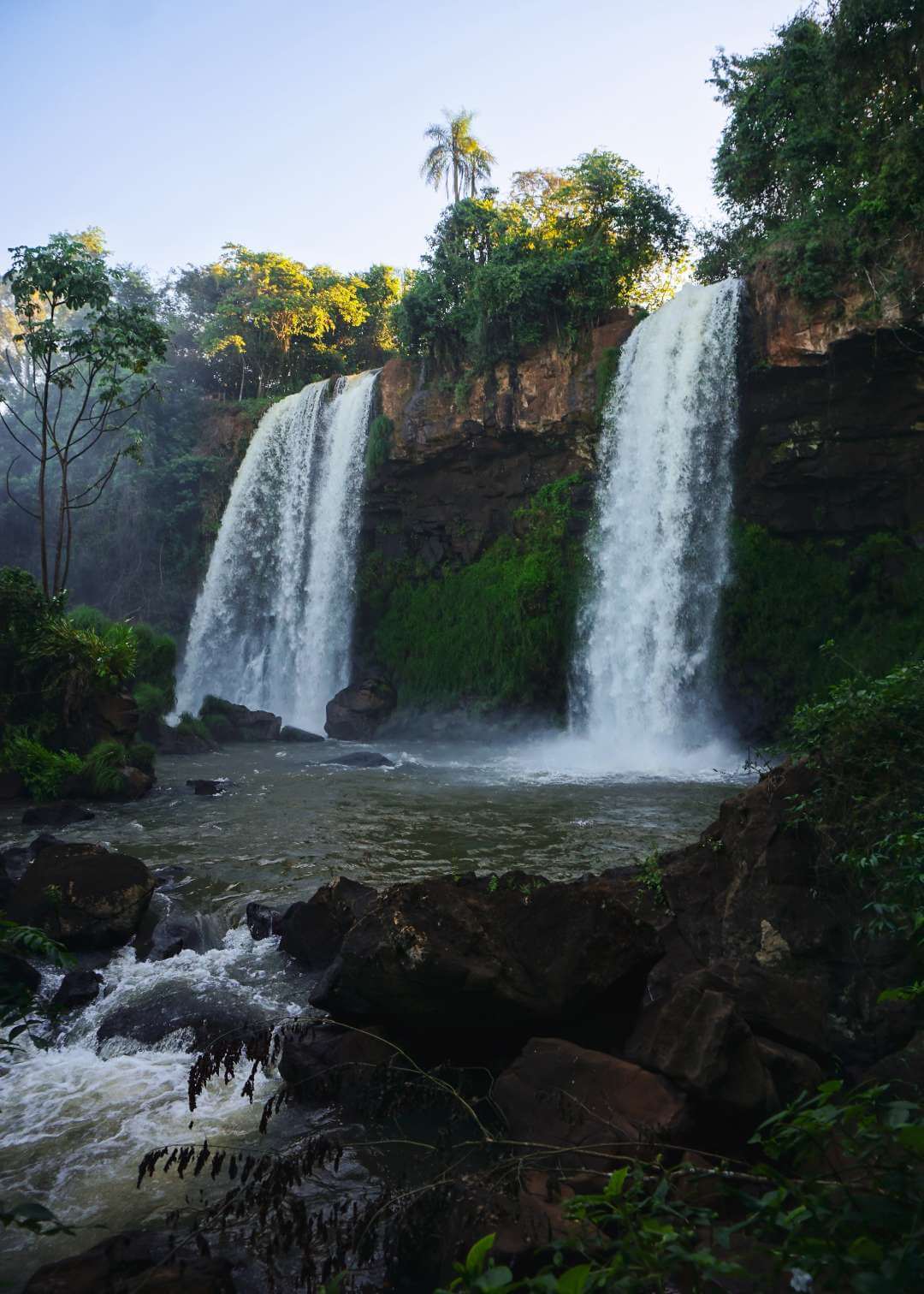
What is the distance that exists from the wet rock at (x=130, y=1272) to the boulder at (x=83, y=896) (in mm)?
4076

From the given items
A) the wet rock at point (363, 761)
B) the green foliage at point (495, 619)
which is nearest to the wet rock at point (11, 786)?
the wet rock at point (363, 761)

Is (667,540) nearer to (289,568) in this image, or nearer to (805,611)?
(805,611)

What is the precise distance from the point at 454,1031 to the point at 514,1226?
1.91 meters

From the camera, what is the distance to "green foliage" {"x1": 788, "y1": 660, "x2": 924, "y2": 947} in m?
4.42

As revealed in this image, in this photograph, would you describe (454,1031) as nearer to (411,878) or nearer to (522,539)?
(411,878)

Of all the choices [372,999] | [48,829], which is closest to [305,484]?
[48,829]

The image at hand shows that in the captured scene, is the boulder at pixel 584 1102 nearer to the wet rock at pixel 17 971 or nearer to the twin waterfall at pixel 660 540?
the wet rock at pixel 17 971

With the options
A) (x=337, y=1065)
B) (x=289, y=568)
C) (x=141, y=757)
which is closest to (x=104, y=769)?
(x=141, y=757)

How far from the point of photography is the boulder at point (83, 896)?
6.82m

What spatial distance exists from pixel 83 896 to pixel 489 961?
4122 millimetres

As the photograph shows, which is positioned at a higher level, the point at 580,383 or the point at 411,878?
the point at 580,383

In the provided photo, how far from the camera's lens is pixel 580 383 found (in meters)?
21.3

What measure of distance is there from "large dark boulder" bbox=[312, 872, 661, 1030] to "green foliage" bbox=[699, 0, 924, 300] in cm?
1489

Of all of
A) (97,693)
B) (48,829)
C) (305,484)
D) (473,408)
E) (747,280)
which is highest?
(747,280)
